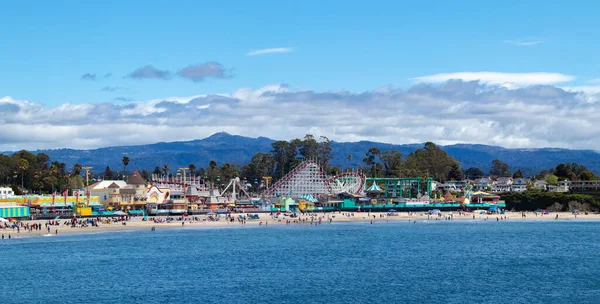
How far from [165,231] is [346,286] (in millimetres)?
44462

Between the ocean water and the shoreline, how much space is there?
493 cm

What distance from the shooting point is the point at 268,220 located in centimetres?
10462

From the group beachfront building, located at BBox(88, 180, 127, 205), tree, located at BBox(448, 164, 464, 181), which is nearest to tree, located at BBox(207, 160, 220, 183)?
beachfront building, located at BBox(88, 180, 127, 205)

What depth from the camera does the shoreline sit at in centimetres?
8375

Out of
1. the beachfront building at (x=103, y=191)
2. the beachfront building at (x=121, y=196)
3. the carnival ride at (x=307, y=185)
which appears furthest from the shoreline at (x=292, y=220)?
the carnival ride at (x=307, y=185)

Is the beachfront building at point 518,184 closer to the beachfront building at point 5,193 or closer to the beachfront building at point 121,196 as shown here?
the beachfront building at point 121,196

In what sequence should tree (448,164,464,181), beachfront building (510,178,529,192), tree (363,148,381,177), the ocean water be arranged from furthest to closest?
1. tree (448,164,464,181)
2. tree (363,148,381,177)
3. beachfront building (510,178,529,192)
4. the ocean water

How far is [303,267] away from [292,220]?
50091 mm

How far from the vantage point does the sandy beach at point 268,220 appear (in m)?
84.8

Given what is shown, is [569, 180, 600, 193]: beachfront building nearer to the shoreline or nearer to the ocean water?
the shoreline

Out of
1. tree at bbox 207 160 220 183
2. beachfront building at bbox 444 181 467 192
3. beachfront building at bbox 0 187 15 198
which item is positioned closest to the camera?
beachfront building at bbox 0 187 15 198

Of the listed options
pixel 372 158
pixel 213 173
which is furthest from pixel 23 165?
pixel 372 158

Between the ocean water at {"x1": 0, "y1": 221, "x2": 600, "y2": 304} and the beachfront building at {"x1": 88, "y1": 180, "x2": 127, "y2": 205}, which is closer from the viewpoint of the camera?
the ocean water at {"x1": 0, "y1": 221, "x2": 600, "y2": 304}

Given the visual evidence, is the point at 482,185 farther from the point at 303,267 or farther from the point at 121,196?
the point at 303,267
